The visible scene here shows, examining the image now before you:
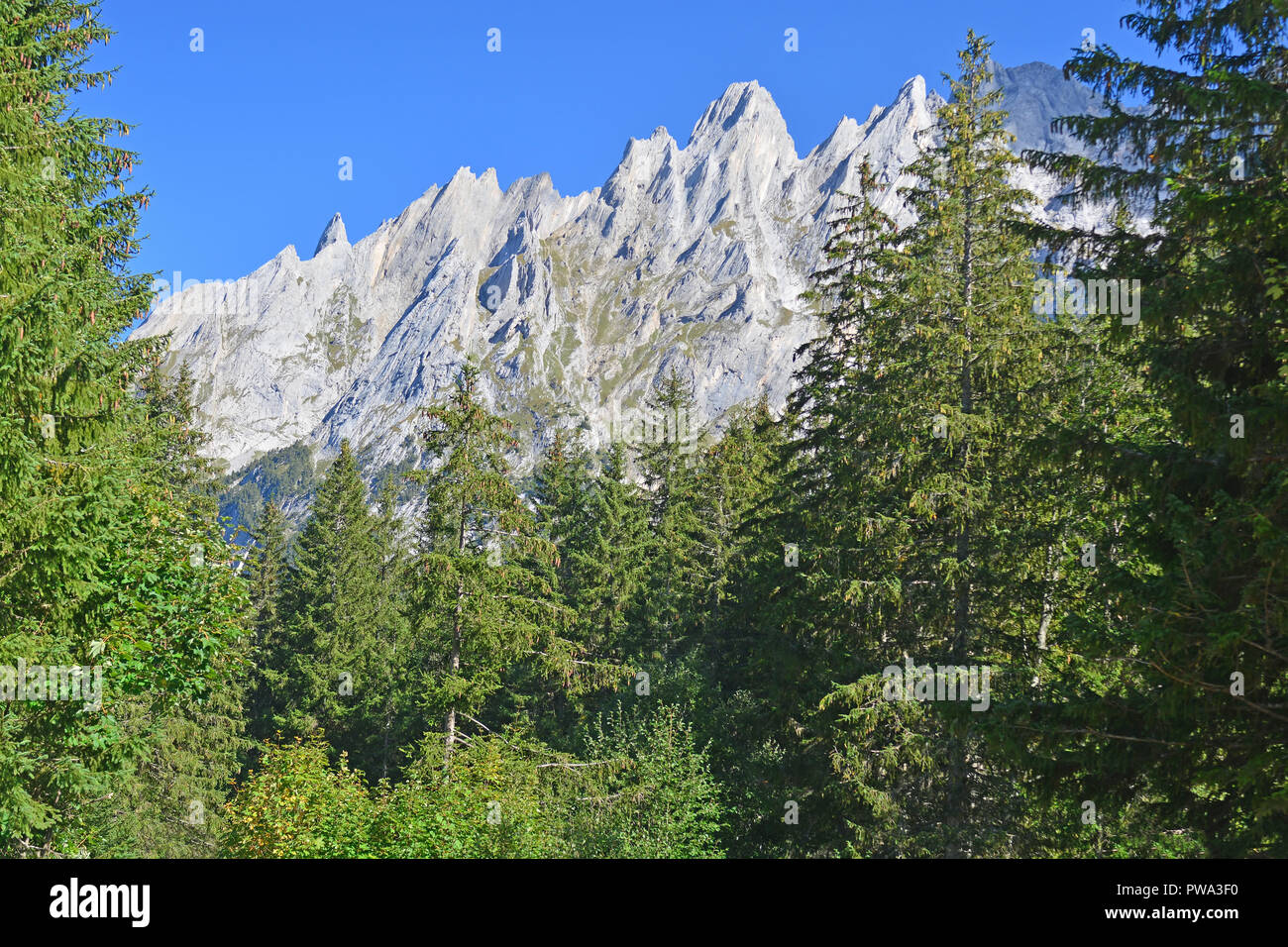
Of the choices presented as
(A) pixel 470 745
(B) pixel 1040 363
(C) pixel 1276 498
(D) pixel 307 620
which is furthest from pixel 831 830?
(D) pixel 307 620

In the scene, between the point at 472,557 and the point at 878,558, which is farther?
the point at 472,557

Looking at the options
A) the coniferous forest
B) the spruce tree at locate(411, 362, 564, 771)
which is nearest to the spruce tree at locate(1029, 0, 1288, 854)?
the coniferous forest

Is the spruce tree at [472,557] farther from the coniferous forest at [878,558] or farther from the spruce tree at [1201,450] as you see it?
the spruce tree at [1201,450]

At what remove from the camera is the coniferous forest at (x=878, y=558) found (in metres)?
7.54

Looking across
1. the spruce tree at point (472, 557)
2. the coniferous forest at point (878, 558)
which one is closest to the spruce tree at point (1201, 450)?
the coniferous forest at point (878, 558)

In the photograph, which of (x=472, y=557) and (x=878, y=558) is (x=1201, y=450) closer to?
(x=878, y=558)

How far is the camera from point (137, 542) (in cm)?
1080

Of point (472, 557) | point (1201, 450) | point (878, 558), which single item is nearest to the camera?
point (1201, 450)

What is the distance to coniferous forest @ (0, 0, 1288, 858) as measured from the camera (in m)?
7.54

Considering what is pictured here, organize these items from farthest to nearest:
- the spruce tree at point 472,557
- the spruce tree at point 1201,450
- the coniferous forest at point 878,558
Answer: the spruce tree at point 472,557 < the coniferous forest at point 878,558 < the spruce tree at point 1201,450

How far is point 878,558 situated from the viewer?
1559 cm

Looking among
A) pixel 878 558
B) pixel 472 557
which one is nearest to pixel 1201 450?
pixel 878 558
